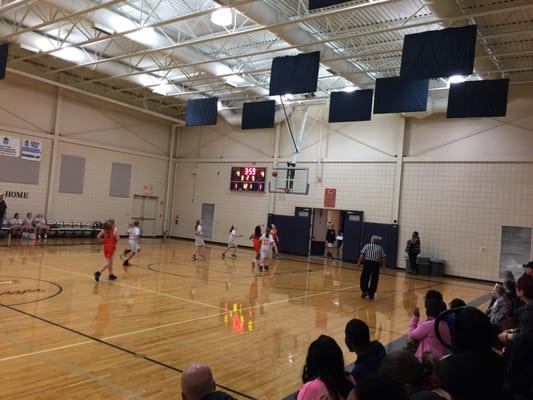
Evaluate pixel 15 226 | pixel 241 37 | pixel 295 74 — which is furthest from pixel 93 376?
pixel 15 226

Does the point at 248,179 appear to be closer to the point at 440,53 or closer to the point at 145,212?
the point at 145,212

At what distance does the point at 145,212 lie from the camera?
80.7 ft

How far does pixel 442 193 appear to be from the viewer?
17.5 meters

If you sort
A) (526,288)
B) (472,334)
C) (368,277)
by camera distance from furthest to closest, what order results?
(368,277)
(526,288)
(472,334)

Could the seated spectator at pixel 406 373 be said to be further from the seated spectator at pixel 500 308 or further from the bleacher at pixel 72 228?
the bleacher at pixel 72 228

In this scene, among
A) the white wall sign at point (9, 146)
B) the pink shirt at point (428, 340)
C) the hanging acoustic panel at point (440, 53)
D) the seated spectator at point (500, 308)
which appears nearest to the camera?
the pink shirt at point (428, 340)

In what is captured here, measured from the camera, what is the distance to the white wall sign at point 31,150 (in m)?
19.1

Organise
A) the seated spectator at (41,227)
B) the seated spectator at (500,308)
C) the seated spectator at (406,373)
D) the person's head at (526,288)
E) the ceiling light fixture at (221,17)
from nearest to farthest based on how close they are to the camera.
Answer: the seated spectator at (406,373)
the person's head at (526,288)
the seated spectator at (500,308)
the ceiling light fixture at (221,17)
the seated spectator at (41,227)

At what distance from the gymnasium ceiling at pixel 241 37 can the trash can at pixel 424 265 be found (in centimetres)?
634

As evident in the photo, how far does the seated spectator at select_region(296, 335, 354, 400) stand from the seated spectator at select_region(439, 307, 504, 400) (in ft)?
1.82

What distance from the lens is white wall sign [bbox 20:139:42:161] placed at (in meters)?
19.1

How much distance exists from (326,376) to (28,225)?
1913 centimetres

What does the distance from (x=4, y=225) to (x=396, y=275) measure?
15497 mm

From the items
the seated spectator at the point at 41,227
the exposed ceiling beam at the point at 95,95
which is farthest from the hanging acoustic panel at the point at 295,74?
the seated spectator at the point at 41,227
